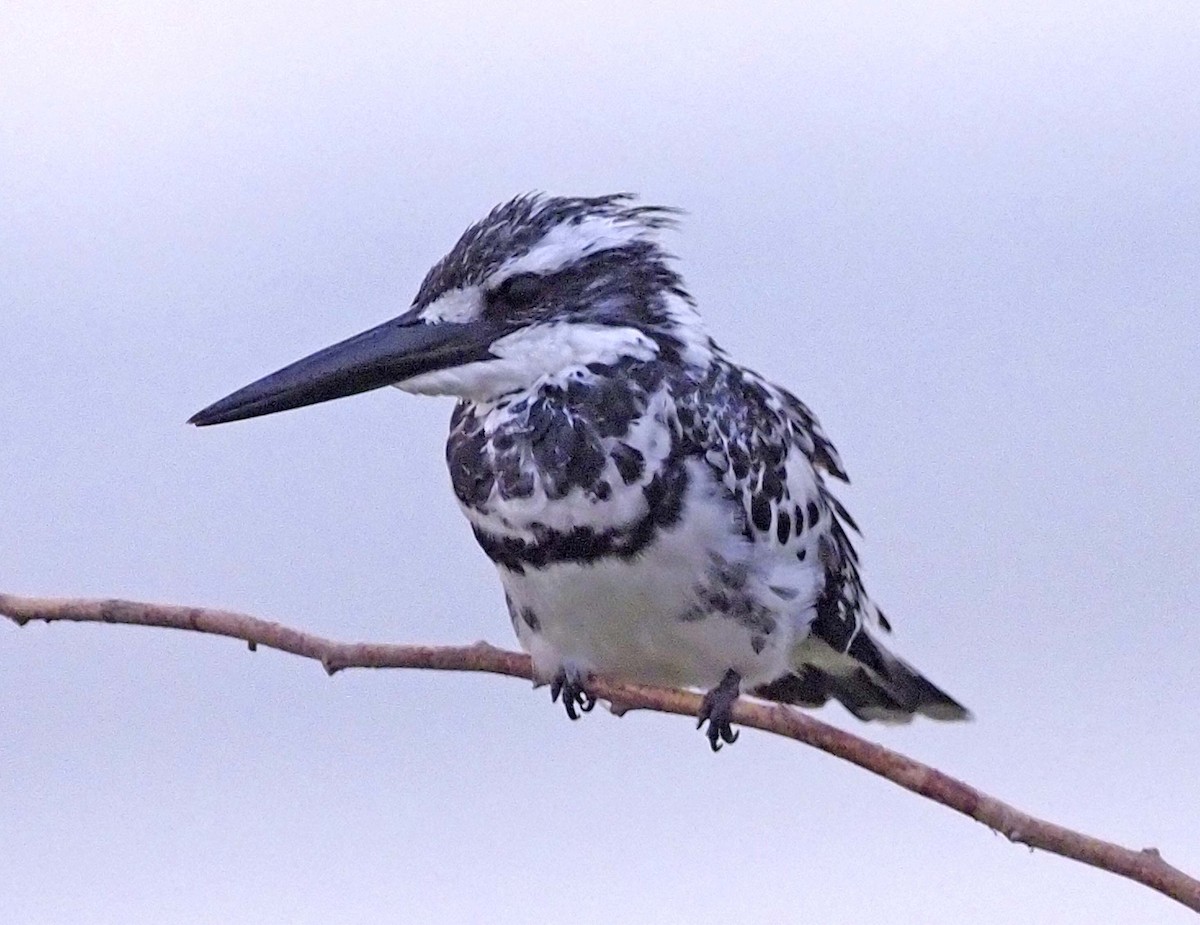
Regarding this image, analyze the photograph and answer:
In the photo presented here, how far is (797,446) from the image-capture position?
2666 mm

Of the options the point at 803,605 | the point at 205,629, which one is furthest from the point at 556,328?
the point at 205,629

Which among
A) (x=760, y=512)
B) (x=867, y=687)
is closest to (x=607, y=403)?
(x=760, y=512)

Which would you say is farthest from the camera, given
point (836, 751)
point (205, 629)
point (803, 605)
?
point (803, 605)

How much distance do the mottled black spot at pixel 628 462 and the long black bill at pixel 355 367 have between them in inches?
9.3

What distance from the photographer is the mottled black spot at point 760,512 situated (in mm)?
2443

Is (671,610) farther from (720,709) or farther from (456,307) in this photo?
(456,307)

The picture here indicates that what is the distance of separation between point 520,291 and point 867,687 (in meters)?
0.97

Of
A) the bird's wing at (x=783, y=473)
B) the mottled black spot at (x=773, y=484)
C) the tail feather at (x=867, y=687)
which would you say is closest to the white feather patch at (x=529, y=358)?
the bird's wing at (x=783, y=473)

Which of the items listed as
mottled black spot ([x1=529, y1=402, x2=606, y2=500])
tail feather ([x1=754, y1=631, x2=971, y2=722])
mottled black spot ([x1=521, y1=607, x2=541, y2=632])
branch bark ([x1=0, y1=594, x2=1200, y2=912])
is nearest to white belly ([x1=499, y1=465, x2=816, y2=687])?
mottled black spot ([x1=521, y1=607, x2=541, y2=632])

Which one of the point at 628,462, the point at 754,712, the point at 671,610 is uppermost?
the point at 628,462

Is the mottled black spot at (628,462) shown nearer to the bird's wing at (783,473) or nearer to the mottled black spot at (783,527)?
the bird's wing at (783,473)

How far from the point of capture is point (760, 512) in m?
2.46

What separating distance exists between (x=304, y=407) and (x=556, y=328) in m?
0.35

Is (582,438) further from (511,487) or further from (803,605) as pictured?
(803,605)
